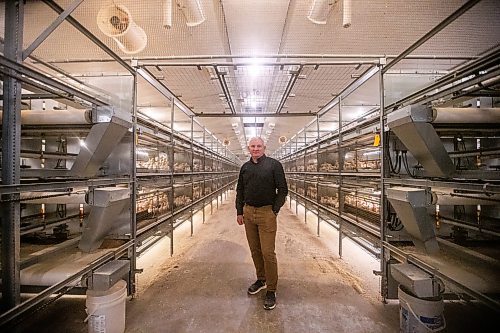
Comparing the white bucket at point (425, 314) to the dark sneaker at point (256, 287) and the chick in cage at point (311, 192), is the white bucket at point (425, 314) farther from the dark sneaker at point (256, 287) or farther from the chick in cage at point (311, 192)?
the chick in cage at point (311, 192)

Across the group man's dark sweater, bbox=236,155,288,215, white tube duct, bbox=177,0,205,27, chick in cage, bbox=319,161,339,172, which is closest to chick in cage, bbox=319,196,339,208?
chick in cage, bbox=319,161,339,172

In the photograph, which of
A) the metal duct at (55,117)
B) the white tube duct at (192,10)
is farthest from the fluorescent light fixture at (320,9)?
the metal duct at (55,117)

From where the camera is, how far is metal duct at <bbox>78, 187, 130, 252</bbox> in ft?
5.80

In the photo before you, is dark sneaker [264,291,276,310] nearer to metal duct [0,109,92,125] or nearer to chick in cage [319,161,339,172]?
metal duct [0,109,92,125]

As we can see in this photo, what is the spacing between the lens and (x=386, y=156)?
2.33 m

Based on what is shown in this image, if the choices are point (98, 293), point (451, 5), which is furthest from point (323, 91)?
point (98, 293)

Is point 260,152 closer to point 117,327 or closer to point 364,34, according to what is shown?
point 117,327

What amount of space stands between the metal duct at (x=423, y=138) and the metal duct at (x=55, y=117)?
224cm

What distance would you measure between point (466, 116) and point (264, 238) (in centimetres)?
178

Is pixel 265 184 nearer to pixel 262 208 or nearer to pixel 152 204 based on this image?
pixel 262 208

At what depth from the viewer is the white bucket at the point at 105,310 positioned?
1591 mm

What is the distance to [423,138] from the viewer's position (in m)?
1.67

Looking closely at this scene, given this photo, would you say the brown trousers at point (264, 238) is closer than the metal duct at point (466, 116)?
No

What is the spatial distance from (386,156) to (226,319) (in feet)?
6.44
